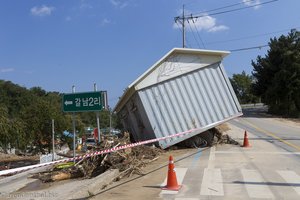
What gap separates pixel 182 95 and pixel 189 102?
389 mm

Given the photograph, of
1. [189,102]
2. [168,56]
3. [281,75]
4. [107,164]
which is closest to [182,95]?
[189,102]

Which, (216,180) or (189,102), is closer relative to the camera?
(216,180)

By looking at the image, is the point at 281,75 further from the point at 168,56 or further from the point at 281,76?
the point at 168,56

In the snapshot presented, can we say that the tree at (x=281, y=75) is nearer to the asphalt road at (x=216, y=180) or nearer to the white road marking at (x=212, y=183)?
the asphalt road at (x=216, y=180)

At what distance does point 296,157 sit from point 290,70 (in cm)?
4344

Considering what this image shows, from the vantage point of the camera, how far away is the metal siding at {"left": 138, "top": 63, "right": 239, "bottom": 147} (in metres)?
14.8

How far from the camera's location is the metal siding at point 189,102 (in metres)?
14.8

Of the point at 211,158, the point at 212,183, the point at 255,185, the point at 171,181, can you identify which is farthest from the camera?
the point at 211,158

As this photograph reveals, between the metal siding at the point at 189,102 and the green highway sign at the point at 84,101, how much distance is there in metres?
2.34

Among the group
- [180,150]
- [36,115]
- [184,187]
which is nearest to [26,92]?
[36,115]

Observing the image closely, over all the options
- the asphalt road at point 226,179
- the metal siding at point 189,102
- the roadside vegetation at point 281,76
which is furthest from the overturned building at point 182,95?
the roadside vegetation at point 281,76

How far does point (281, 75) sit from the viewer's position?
54531mm

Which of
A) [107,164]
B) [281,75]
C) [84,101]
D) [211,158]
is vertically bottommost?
[211,158]

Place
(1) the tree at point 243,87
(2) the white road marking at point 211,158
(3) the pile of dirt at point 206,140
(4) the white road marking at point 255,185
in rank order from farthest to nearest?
(1) the tree at point 243,87 < (3) the pile of dirt at point 206,140 < (2) the white road marking at point 211,158 < (4) the white road marking at point 255,185
